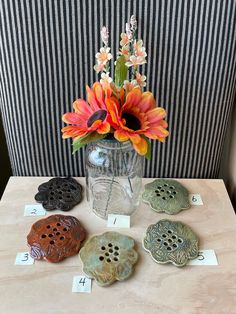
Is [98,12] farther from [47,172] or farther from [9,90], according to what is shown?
[47,172]

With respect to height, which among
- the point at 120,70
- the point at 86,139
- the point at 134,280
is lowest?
the point at 134,280

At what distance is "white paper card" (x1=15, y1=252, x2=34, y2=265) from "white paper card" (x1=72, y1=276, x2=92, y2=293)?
0.10 meters

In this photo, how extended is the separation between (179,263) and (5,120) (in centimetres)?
54

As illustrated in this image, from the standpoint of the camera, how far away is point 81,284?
696 millimetres

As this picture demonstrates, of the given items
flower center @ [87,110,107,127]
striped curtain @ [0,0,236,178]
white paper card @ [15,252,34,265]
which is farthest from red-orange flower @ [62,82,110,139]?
white paper card @ [15,252,34,265]

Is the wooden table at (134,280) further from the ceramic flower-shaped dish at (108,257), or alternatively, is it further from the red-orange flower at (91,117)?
the red-orange flower at (91,117)

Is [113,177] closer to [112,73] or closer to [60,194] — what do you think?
[60,194]

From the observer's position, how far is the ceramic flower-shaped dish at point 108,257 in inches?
27.5

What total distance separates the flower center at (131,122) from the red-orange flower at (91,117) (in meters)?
0.04

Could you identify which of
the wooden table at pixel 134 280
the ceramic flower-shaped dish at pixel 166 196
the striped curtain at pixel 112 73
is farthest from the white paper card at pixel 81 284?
the striped curtain at pixel 112 73

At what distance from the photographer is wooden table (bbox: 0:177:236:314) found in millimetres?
665

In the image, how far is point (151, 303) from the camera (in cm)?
67

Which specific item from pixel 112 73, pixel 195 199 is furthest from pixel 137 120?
pixel 195 199

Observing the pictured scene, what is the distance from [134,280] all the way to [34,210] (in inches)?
11.5
